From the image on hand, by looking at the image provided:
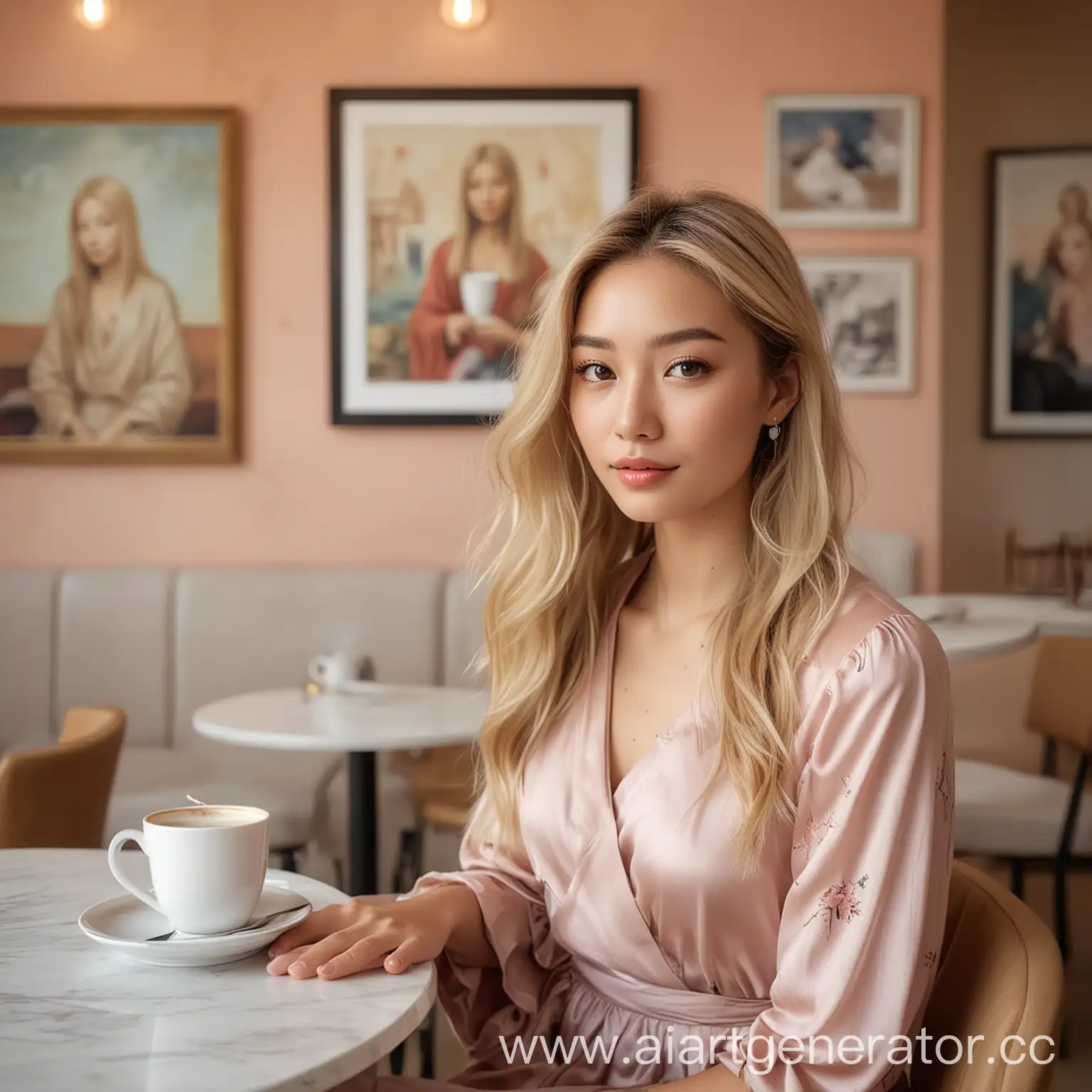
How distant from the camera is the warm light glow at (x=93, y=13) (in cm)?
421

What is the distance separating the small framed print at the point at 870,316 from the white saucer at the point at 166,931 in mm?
3433

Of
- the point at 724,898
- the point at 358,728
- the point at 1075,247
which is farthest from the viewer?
the point at 1075,247

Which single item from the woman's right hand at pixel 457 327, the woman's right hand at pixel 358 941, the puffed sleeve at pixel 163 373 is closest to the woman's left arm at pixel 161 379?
the puffed sleeve at pixel 163 373

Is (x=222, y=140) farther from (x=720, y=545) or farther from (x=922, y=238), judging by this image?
(x=720, y=545)

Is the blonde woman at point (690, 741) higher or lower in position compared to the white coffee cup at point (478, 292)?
lower

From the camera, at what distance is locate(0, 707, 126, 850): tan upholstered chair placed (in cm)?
213

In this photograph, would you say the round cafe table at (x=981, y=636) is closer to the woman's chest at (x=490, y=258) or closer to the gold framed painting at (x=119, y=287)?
the woman's chest at (x=490, y=258)

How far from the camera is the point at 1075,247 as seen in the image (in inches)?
222

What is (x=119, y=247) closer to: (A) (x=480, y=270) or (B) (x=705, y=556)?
(A) (x=480, y=270)

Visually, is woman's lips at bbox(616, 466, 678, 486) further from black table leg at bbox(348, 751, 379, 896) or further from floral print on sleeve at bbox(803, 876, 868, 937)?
black table leg at bbox(348, 751, 379, 896)

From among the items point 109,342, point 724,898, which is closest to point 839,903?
point 724,898

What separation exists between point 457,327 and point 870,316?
1.39 m

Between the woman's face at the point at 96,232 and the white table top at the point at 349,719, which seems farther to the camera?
the woman's face at the point at 96,232

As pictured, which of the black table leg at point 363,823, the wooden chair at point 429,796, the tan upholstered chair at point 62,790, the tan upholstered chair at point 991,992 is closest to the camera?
the tan upholstered chair at point 991,992
